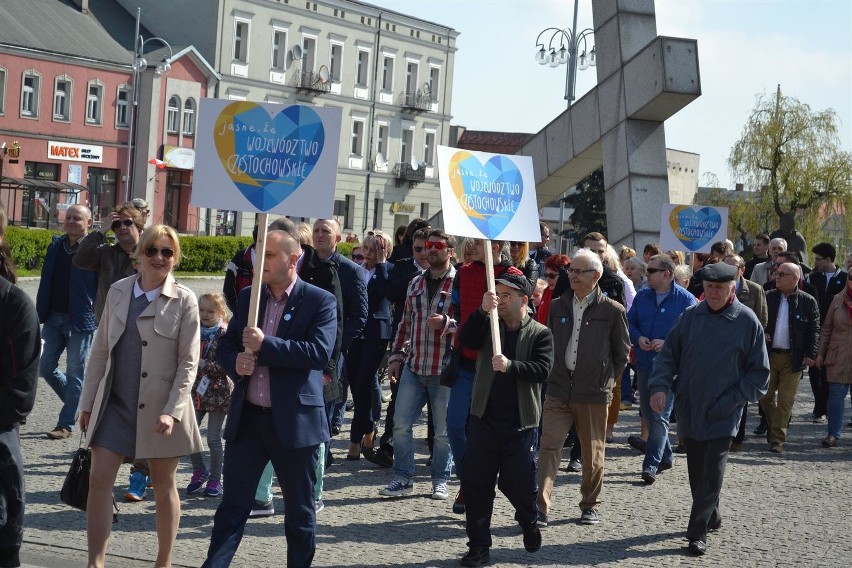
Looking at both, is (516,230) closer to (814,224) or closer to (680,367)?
(680,367)

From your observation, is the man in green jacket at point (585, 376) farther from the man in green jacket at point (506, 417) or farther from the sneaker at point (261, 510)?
the sneaker at point (261, 510)

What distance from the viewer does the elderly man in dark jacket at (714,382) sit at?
8.45 m

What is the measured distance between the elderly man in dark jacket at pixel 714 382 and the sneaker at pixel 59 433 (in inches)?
209

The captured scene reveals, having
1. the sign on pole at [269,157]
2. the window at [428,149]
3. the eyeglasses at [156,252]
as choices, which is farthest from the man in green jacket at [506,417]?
the window at [428,149]

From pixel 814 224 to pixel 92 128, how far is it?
31976mm

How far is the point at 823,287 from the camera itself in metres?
16.9

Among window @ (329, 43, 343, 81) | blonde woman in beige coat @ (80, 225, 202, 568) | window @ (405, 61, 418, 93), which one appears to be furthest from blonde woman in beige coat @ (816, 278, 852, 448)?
window @ (405, 61, 418, 93)

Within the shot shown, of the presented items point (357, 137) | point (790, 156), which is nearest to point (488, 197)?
point (790, 156)

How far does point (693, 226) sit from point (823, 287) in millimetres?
1939

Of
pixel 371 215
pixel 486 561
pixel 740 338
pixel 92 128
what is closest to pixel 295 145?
pixel 486 561

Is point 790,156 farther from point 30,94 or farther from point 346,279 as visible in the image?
point 346,279

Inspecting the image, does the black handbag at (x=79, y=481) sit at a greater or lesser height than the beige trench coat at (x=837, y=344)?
lesser

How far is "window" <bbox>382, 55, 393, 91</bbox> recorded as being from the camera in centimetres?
7412

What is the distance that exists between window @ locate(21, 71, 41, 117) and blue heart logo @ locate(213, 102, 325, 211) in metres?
50.5
